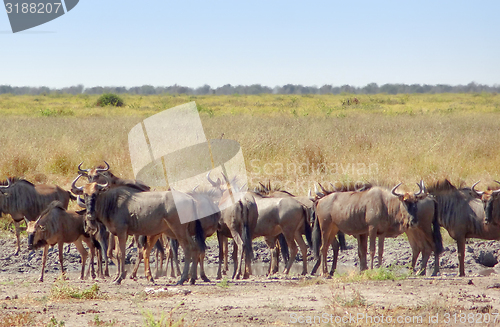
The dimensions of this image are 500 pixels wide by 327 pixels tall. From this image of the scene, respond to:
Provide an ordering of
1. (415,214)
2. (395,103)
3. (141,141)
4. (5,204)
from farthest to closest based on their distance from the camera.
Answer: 1. (395,103)
2. (141,141)
3. (5,204)
4. (415,214)

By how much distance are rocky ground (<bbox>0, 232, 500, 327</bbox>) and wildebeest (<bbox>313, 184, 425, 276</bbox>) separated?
3.78ft

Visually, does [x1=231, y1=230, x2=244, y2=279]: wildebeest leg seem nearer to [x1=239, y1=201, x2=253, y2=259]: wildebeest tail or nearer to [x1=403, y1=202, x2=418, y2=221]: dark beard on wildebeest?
[x1=239, y1=201, x2=253, y2=259]: wildebeest tail

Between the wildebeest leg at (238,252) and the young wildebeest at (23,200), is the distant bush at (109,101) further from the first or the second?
the wildebeest leg at (238,252)

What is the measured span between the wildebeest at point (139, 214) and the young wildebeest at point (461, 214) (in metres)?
4.36

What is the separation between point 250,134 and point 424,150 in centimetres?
559

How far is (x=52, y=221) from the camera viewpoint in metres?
9.77

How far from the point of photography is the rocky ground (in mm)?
6137

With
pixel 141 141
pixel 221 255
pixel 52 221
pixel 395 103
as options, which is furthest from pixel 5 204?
pixel 395 103

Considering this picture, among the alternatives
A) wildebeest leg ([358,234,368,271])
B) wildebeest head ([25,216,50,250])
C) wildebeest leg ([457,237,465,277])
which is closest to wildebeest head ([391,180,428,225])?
wildebeest leg ([358,234,368,271])

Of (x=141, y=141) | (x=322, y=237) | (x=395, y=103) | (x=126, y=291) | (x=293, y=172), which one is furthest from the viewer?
(x=395, y=103)

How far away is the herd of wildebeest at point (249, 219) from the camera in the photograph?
8.88 m

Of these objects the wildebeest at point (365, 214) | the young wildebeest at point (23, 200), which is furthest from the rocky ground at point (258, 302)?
the young wildebeest at point (23, 200)

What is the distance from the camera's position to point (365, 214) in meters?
9.73

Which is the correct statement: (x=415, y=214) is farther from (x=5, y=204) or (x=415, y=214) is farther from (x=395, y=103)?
(x=395, y=103)
